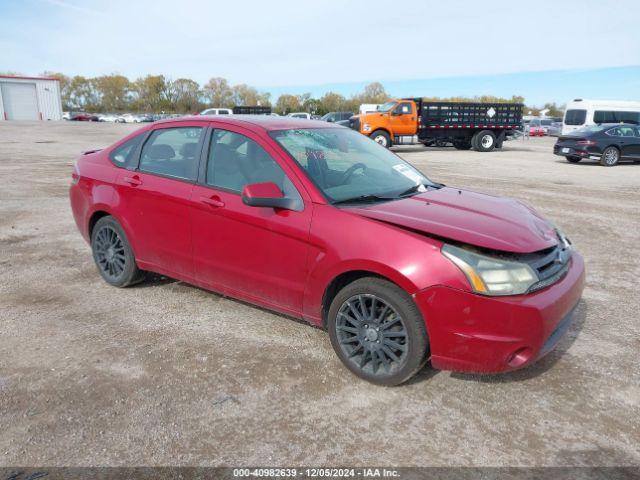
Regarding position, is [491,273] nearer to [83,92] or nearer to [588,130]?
[588,130]

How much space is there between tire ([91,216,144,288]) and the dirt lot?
0.14m

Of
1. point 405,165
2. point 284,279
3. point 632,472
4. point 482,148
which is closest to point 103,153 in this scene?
point 284,279

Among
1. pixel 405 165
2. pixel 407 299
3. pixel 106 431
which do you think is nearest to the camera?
pixel 106 431

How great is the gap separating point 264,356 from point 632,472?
2.19 m

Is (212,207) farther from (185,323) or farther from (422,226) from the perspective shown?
(422,226)

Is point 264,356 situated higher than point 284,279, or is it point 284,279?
point 284,279

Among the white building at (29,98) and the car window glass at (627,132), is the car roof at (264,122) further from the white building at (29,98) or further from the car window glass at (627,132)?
the white building at (29,98)

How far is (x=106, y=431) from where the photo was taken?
8.77 ft

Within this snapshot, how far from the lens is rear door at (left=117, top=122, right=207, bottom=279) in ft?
12.9

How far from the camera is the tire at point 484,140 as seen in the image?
23.5 m

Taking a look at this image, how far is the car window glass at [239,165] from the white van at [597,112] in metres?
26.2

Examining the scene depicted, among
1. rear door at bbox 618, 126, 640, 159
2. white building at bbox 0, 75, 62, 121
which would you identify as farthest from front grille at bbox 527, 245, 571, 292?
white building at bbox 0, 75, 62, 121

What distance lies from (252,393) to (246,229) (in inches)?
43.8

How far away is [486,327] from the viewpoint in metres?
2.71
